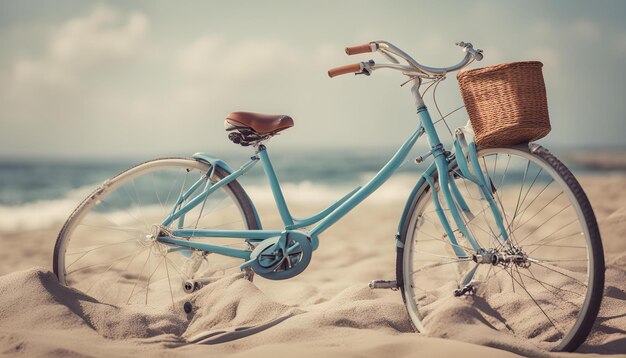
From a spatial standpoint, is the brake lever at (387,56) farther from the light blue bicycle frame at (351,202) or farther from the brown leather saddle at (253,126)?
the brown leather saddle at (253,126)

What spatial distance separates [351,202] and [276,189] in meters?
0.43

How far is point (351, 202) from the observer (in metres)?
3.72

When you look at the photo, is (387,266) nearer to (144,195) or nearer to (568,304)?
(568,304)

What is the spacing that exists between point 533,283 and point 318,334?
55.6 inches

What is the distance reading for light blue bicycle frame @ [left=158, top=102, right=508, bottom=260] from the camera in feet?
11.2

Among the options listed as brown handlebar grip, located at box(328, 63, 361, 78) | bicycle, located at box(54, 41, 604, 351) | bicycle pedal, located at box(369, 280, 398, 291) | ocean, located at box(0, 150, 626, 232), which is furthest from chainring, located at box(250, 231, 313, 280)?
ocean, located at box(0, 150, 626, 232)

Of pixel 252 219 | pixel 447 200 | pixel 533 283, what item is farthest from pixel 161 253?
pixel 533 283

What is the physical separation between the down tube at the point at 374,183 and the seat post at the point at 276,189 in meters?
0.17

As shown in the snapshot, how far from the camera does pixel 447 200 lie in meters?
3.41

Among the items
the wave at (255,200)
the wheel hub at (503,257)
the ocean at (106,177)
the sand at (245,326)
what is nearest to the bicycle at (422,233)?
the wheel hub at (503,257)

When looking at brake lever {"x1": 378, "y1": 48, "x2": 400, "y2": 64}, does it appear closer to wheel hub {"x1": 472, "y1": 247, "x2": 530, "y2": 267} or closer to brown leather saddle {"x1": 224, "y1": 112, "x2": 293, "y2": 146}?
brown leather saddle {"x1": 224, "y1": 112, "x2": 293, "y2": 146}

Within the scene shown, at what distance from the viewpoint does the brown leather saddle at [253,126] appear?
3.88 metres

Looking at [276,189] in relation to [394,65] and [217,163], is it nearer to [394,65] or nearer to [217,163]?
[217,163]

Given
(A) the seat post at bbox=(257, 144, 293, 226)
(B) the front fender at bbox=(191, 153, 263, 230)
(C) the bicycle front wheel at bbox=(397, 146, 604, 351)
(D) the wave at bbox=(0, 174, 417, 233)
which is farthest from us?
(D) the wave at bbox=(0, 174, 417, 233)
